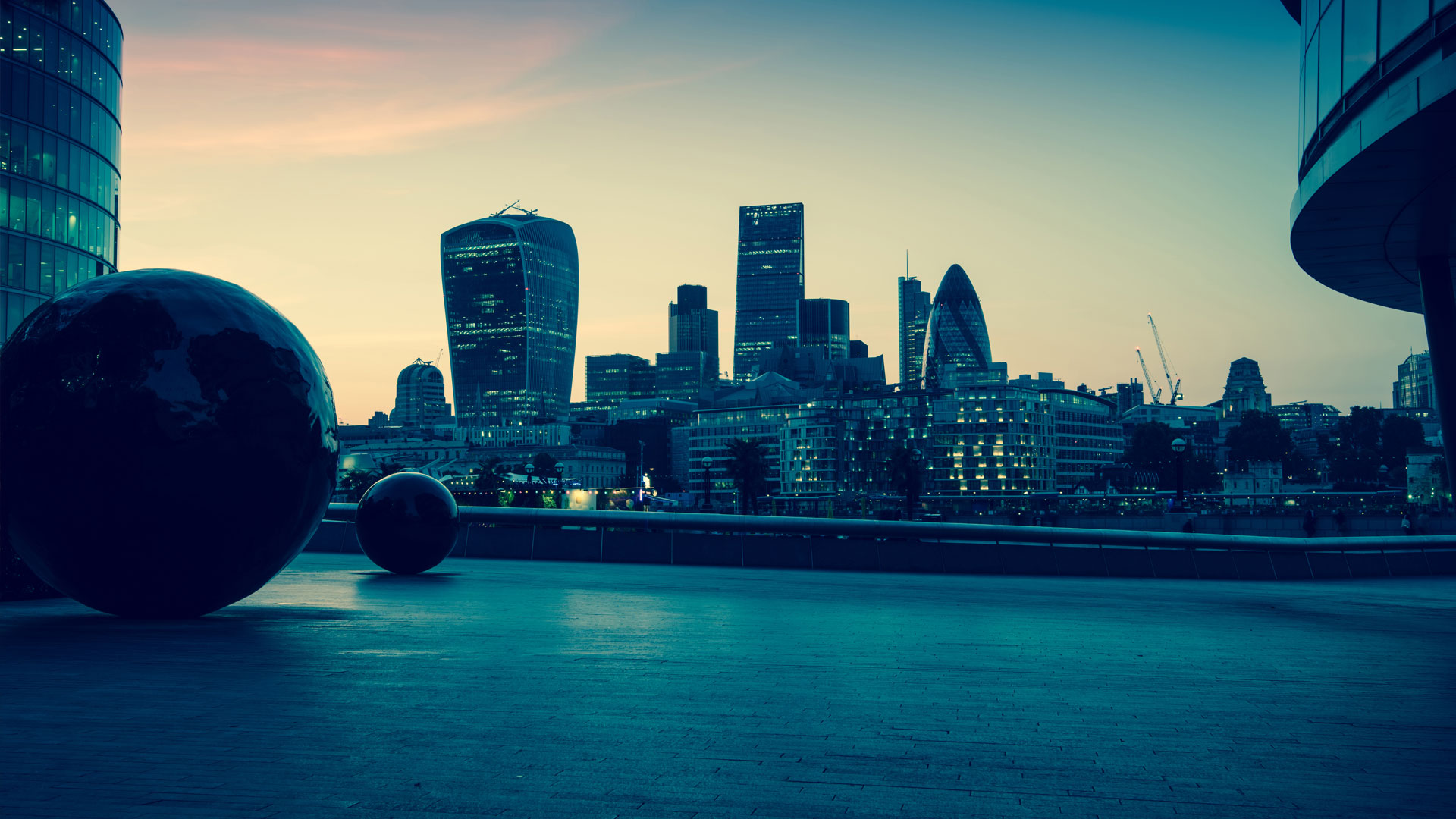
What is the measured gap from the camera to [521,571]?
20.1m

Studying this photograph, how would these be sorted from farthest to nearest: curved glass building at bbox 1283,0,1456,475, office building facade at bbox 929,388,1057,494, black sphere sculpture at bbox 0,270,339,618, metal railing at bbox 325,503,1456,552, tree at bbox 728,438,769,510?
office building facade at bbox 929,388,1057,494, tree at bbox 728,438,769,510, metal railing at bbox 325,503,1456,552, curved glass building at bbox 1283,0,1456,475, black sphere sculpture at bbox 0,270,339,618

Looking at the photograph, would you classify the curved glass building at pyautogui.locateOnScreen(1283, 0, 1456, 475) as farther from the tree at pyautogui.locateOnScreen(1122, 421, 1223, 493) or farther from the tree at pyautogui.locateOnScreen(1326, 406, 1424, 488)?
the tree at pyautogui.locateOnScreen(1122, 421, 1223, 493)

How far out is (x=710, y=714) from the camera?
263 inches

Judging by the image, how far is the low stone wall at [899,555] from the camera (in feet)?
74.6

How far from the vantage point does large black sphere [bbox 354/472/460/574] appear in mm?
18609

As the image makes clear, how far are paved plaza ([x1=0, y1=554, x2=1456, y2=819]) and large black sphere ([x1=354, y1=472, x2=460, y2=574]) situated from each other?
5.59 m

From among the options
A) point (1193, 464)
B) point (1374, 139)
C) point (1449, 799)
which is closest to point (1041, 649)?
point (1449, 799)

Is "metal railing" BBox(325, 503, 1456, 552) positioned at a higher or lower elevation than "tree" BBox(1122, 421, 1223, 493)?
lower

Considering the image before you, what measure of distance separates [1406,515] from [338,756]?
44182 millimetres

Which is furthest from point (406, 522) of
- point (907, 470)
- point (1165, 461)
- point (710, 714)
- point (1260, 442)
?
point (1260, 442)

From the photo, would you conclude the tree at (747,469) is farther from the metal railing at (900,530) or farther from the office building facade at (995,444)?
the metal railing at (900,530)

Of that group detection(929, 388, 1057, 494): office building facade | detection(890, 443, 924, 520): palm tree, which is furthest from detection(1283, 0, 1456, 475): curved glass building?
detection(929, 388, 1057, 494): office building facade

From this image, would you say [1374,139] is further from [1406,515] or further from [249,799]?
[1406,515]

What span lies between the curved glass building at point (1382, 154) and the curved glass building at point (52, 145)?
52918 mm
